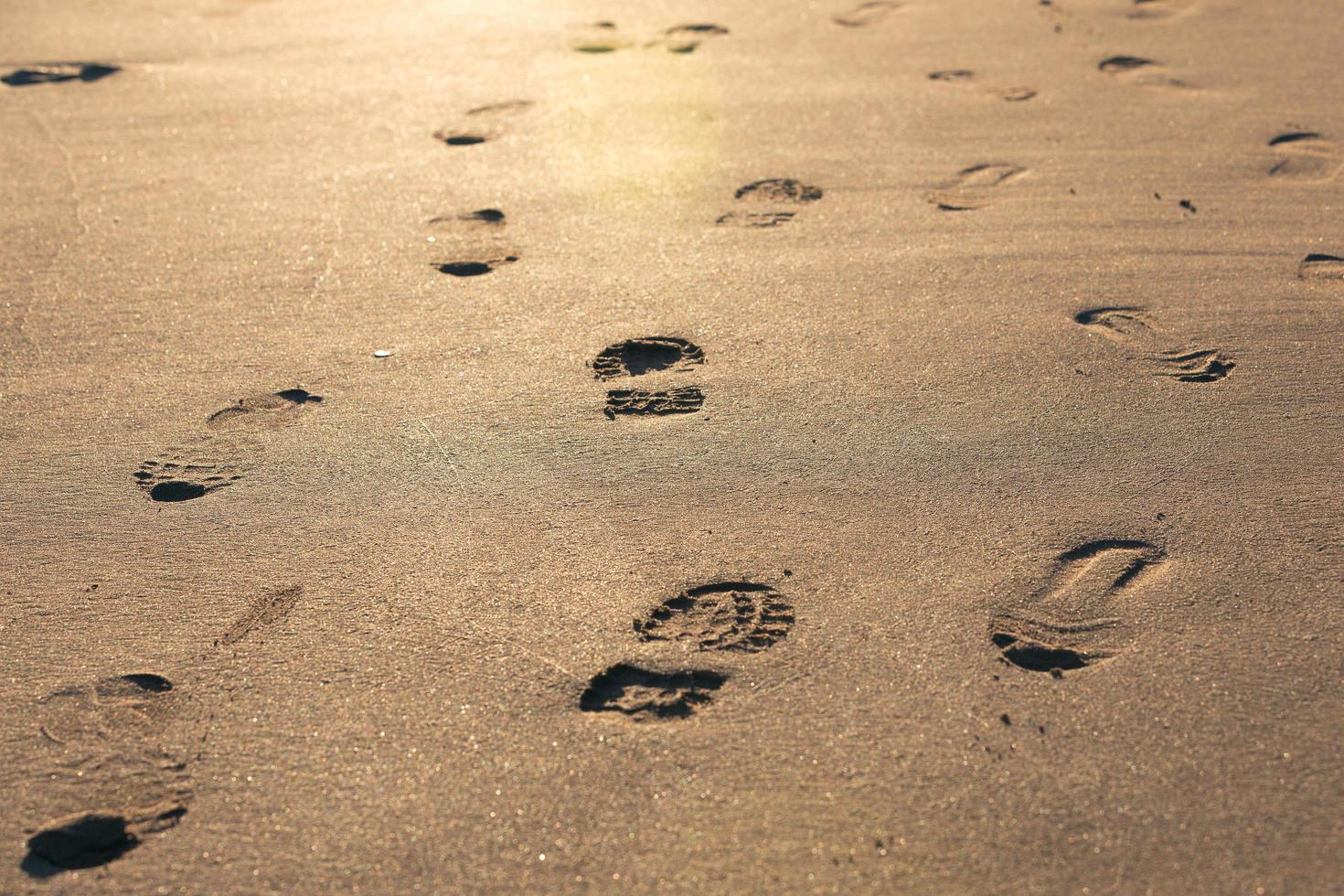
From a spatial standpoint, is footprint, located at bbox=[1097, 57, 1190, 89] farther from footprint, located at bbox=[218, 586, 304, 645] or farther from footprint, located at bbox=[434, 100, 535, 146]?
footprint, located at bbox=[218, 586, 304, 645]

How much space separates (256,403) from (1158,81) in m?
3.56

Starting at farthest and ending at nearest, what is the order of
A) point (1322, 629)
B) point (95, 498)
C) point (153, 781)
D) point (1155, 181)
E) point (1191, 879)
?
point (1155, 181) < point (95, 498) < point (1322, 629) < point (153, 781) < point (1191, 879)

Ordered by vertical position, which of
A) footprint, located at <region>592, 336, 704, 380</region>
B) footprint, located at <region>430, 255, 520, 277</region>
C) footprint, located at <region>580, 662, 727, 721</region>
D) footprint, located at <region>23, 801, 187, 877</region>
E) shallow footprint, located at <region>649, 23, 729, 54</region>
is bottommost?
footprint, located at <region>23, 801, 187, 877</region>

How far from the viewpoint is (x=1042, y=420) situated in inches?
111

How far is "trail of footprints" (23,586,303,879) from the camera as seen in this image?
1.90 metres

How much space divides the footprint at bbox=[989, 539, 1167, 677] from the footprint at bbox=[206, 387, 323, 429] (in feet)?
5.68

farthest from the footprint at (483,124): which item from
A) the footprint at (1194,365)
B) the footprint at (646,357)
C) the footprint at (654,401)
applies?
the footprint at (1194,365)

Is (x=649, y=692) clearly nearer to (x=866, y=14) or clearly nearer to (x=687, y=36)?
(x=687, y=36)

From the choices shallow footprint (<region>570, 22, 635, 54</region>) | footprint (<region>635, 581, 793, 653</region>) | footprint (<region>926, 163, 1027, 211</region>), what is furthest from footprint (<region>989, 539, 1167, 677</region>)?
shallow footprint (<region>570, 22, 635, 54</region>)

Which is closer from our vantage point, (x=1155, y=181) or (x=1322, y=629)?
(x=1322, y=629)

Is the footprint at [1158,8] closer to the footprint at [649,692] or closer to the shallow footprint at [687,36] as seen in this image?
the shallow footprint at [687,36]

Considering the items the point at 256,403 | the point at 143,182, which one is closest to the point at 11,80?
the point at 143,182

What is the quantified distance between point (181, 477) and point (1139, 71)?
3.84m

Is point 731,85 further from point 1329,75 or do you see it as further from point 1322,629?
point 1322,629
